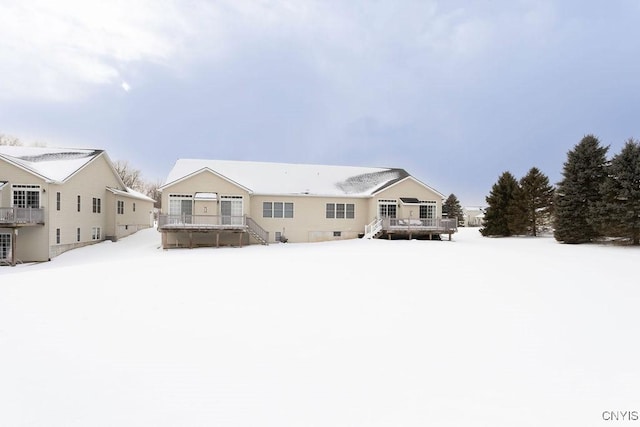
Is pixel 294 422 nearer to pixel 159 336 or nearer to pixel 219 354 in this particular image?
pixel 219 354

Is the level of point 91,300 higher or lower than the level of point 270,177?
lower

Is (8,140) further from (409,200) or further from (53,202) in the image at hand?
(409,200)

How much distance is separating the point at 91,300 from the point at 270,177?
68.3 ft

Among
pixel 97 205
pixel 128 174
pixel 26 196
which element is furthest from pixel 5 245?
pixel 128 174

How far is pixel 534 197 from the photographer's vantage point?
31922mm

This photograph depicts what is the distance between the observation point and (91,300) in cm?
825

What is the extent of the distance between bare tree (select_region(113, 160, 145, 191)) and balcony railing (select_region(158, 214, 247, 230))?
50.1 metres

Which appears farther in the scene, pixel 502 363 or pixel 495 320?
pixel 495 320

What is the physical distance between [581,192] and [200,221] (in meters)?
29.6

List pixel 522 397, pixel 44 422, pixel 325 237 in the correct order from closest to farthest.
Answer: pixel 44 422, pixel 522 397, pixel 325 237

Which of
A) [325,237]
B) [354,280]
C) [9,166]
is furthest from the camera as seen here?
[325,237]

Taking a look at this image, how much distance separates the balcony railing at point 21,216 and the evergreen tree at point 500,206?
37.5 metres

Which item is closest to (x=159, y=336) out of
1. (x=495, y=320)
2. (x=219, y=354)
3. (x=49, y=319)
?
(x=219, y=354)

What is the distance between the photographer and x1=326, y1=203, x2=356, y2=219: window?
1068 inches
